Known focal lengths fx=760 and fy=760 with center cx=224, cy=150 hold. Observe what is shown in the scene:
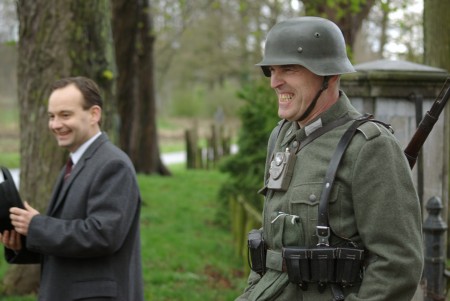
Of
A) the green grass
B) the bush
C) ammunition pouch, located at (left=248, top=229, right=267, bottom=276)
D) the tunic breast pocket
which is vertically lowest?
the green grass

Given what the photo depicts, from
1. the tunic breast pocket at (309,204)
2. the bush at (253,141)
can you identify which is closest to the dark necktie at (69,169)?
the tunic breast pocket at (309,204)

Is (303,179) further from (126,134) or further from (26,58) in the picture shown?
(126,134)

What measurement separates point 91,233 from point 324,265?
1.45 meters

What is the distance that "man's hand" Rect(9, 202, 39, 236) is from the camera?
3.90 meters

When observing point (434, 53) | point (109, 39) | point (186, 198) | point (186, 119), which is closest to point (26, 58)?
point (109, 39)

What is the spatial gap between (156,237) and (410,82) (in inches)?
250

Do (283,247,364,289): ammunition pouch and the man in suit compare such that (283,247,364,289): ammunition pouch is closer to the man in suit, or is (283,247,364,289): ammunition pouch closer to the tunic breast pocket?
the tunic breast pocket

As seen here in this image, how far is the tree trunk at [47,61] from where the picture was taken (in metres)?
6.77

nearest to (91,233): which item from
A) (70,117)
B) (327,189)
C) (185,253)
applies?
(70,117)

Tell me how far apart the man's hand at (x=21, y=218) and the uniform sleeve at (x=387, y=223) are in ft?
6.28

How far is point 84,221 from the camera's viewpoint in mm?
3832

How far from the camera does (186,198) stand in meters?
15.8

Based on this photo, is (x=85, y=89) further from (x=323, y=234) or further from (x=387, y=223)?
(x=387, y=223)

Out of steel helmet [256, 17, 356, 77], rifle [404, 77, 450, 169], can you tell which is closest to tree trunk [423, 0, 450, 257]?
rifle [404, 77, 450, 169]
